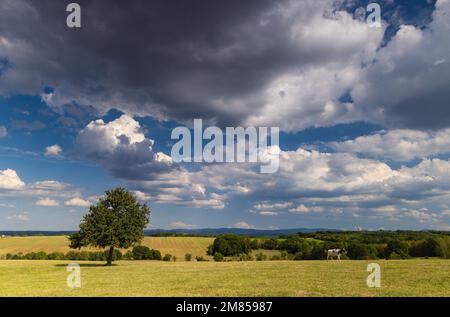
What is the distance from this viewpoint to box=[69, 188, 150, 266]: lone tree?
218 feet

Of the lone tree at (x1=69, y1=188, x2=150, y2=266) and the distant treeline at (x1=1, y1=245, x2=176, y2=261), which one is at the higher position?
the lone tree at (x1=69, y1=188, x2=150, y2=266)

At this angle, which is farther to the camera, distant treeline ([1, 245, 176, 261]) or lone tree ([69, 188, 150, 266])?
distant treeline ([1, 245, 176, 261])

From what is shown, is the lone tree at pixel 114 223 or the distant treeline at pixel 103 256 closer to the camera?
the lone tree at pixel 114 223

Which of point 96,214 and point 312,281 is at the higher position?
point 96,214

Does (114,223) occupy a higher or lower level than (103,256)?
higher

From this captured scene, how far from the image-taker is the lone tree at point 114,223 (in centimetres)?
6644

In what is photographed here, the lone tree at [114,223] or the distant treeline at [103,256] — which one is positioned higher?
the lone tree at [114,223]

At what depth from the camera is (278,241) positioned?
151 meters

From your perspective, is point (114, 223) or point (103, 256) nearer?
point (114, 223)

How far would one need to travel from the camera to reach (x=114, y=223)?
2638 inches
